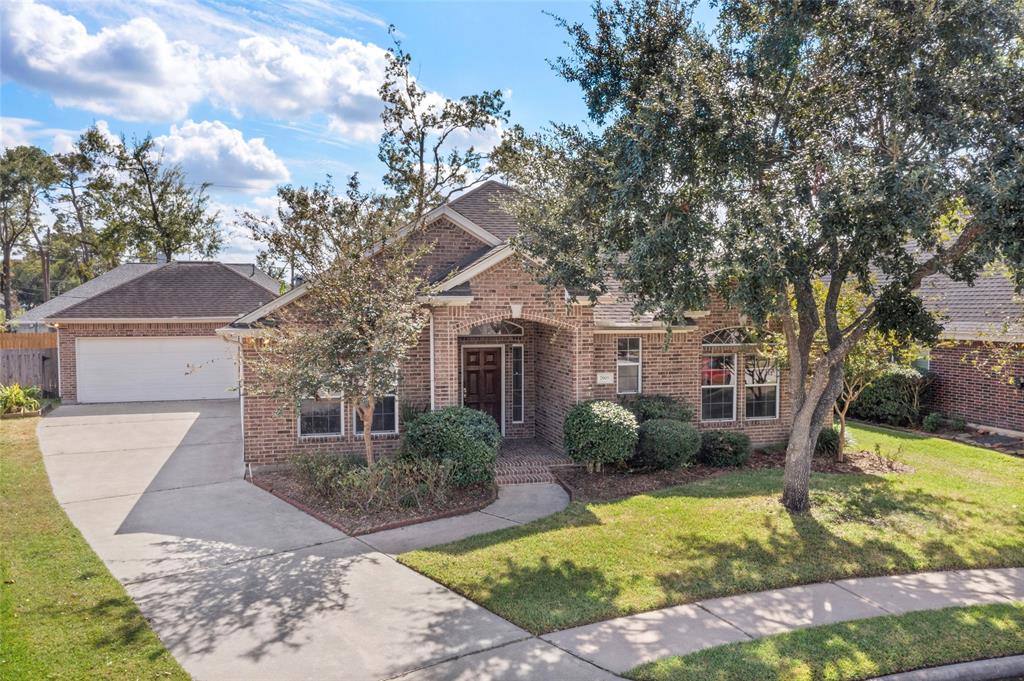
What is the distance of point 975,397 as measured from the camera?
54.7 feet

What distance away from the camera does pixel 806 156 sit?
8789 millimetres

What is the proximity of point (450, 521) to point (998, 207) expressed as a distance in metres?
7.94

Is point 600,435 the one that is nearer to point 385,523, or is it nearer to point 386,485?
point 386,485

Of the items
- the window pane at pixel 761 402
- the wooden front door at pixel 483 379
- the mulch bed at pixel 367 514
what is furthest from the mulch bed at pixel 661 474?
the wooden front door at pixel 483 379

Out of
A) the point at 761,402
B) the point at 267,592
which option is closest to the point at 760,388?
the point at 761,402

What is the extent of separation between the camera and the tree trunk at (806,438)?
33.4 ft

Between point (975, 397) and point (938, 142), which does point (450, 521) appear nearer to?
point (938, 142)

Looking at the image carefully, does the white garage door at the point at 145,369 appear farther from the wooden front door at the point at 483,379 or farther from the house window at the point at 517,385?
the house window at the point at 517,385

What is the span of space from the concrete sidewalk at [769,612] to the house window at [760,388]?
706 cm

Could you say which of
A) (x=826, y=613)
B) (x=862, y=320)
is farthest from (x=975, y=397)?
(x=826, y=613)

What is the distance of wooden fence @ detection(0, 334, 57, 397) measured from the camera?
→ 2214cm

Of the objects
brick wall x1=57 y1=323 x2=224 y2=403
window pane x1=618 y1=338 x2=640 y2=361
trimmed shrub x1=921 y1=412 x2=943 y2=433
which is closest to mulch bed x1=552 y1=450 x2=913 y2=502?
window pane x1=618 y1=338 x2=640 y2=361

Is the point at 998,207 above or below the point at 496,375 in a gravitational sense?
above

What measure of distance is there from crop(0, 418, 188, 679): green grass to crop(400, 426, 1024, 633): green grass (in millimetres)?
3044
